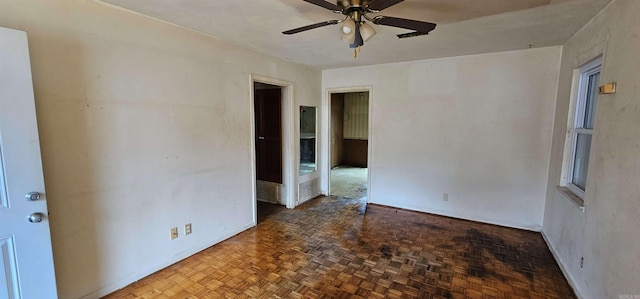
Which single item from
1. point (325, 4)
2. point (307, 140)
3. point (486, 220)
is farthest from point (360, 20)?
point (486, 220)

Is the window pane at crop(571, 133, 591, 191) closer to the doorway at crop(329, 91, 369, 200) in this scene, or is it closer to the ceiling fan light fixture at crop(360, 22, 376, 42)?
the ceiling fan light fixture at crop(360, 22, 376, 42)

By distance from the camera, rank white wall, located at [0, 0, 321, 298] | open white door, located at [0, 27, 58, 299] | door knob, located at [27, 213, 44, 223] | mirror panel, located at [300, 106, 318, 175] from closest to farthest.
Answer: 1. open white door, located at [0, 27, 58, 299]
2. door knob, located at [27, 213, 44, 223]
3. white wall, located at [0, 0, 321, 298]
4. mirror panel, located at [300, 106, 318, 175]

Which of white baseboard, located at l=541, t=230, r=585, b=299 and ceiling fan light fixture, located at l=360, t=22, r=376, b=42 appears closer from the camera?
ceiling fan light fixture, located at l=360, t=22, r=376, b=42

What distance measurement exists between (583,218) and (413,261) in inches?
55.2

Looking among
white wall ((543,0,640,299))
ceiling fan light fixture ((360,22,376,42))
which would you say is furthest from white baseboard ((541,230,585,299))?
ceiling fan light fixture ((360,22,376,42))

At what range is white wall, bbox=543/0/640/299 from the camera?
5.06 feet

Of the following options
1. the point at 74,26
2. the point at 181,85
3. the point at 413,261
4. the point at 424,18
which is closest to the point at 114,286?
the point at 181,85

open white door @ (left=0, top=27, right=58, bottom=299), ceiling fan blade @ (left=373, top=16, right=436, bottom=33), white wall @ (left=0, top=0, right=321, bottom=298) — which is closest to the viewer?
open white door @ (left=0, top=27, right=58, bottom=299)

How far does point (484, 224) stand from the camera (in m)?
3.65

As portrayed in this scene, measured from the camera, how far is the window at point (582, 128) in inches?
94.4

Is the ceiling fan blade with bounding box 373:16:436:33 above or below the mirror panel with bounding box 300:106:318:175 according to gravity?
above

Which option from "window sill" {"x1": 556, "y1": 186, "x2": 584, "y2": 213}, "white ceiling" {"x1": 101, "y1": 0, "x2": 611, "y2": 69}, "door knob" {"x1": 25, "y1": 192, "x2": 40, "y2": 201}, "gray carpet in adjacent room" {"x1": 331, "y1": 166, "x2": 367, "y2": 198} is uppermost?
"white ceiling" {"x1": 101, "y1": 0, "x2": 611, "y2": 69}

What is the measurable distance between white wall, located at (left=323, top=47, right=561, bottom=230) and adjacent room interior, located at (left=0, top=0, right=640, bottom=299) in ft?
0.07

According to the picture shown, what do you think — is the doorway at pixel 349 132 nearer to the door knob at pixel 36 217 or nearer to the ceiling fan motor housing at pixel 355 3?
the ceiling fan motor housing at pixel 355 3
